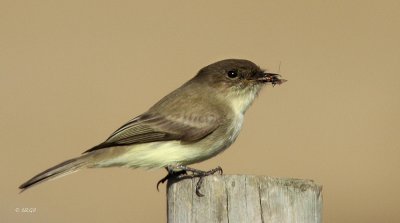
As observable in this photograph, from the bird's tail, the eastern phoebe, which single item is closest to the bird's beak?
the eastern phoebe

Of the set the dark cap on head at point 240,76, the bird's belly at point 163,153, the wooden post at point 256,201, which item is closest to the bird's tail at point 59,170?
the bird's belly at point 163,153

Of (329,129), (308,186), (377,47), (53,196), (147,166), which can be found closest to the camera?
(308,186)

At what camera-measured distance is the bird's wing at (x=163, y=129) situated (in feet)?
27.7

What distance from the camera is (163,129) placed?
8570 mm

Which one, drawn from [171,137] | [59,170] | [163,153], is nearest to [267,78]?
[171,137]

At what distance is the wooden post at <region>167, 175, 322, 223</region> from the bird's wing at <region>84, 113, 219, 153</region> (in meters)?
2.19

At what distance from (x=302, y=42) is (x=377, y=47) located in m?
1.58

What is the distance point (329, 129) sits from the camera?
1573 cm

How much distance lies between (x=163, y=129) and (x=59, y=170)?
1.06 meters

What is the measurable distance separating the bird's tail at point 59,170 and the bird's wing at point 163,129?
20 centimetres

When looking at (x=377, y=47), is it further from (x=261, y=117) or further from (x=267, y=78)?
(x=267, y=78)

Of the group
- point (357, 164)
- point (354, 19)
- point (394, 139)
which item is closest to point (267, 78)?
point (357, 164)

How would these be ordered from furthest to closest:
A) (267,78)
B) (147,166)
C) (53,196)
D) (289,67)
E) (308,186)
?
(289,67)
(53,196)
(267,78)
(147,166)
(308,186)

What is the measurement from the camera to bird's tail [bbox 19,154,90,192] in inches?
309
